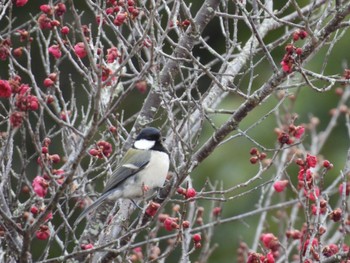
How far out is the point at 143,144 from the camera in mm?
4309

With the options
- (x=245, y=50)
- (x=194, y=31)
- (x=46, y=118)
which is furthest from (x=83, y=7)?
(x=194, y=31)

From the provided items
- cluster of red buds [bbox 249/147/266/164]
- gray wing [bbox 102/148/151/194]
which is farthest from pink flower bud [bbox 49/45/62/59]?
cluster of red buds [bbox 249/147/266/164]

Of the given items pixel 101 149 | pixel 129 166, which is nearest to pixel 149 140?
pixel 129 166

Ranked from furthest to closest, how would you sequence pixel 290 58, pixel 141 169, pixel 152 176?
pixel 141 169
pixel 152 176
pixel 290 58

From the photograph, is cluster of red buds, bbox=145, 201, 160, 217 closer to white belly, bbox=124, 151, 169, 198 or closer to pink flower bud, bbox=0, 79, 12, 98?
white belly, bbox=124, 151, 169, 198

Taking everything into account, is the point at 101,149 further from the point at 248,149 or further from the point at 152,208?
the point at 248,149

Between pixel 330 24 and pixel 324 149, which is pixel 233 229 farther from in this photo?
pixel 330 24

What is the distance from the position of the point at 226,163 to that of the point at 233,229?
69 cm

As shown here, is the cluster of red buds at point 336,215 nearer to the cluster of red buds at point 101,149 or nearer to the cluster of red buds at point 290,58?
the cluster of red buds at point 290,58

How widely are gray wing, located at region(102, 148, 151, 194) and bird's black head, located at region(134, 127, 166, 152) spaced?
36 mm

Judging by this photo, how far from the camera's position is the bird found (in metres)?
4.07

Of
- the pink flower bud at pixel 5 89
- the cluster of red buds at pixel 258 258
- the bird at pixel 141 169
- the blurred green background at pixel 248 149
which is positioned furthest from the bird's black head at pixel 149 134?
the blurred green background at pixel 248 149

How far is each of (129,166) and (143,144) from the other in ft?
0.48

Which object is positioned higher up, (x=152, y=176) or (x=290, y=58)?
(x=290, y=58)
